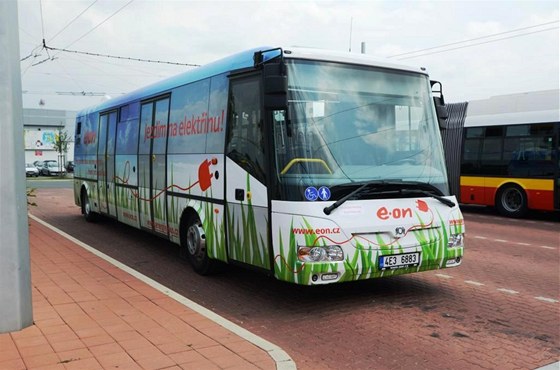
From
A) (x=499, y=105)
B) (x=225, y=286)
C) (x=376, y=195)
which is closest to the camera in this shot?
(x=376, y=195)

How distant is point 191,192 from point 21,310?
3.32m

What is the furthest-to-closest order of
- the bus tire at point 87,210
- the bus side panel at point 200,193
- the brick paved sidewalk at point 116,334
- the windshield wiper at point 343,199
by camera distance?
the bus tire at point 87,210, the bus side panel at point 200,193, the windshield wiper at point 343,199, the brick paved sidewalk at point 116,334

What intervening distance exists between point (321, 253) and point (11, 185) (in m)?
3.04

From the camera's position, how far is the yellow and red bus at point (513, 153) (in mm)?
14961

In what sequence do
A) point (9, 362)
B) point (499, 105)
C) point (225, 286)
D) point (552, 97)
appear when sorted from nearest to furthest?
point (9, 362), point (225, 286), point (552, 97), point (499, 105)

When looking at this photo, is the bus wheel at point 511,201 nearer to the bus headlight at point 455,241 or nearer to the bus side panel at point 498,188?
the bus side panel at point 498,188

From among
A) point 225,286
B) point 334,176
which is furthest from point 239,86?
point 225,286

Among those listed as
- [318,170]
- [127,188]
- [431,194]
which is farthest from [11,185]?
[127,188]

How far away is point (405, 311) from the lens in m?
6.02

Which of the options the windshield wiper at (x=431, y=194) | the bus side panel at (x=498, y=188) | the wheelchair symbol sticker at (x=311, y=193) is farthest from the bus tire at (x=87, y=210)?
the bus side panel at (x=498, y=188)

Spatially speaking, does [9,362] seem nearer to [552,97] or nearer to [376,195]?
[376,195]

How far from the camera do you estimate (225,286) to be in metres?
7.19

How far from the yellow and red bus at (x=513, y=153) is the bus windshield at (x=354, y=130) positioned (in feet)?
32.9

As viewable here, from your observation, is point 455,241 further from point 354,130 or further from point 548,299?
point 354,130
